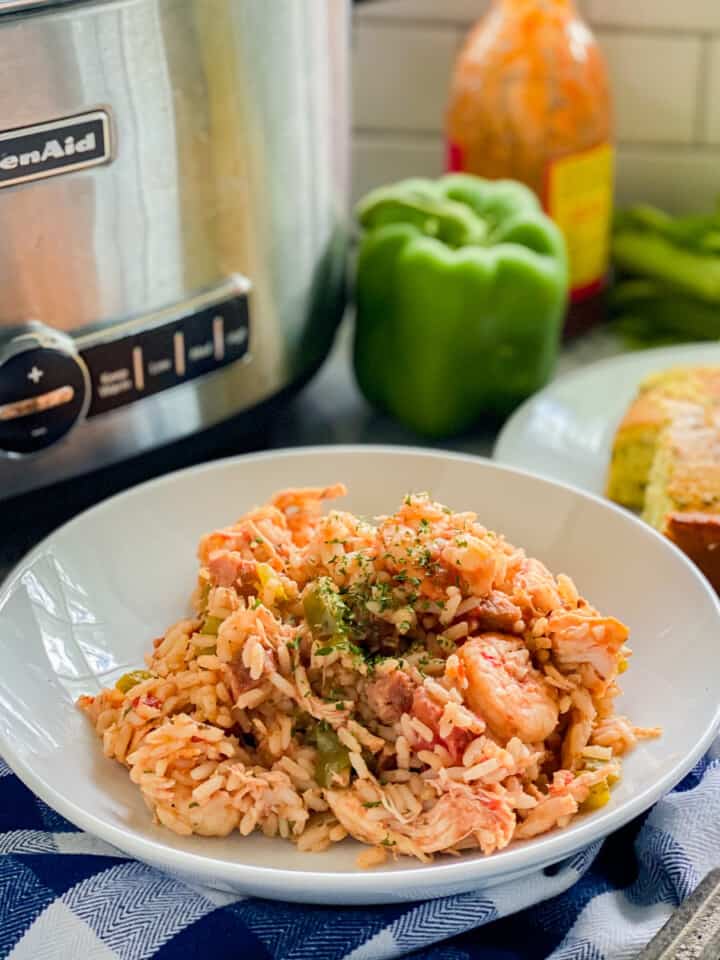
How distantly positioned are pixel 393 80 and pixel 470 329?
68cm

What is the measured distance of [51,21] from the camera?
3.33ft

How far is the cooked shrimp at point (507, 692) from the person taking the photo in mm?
A: 891

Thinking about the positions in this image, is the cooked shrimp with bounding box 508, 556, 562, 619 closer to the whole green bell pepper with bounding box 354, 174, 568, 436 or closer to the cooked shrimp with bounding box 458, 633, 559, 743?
the cooked shrimp with bounding box 458, 633, 559, 743

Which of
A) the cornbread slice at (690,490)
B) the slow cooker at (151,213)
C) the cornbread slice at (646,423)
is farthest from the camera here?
the cornbread slice at (646,423)

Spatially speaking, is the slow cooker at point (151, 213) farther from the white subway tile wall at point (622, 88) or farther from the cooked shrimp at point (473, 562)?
the white subway tile wall at point (622, 88)

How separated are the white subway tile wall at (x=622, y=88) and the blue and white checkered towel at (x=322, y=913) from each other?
1.33 m

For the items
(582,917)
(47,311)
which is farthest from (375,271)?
(582,917)

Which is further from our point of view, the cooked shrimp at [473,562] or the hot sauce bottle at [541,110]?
the hot sauce bottle at [541,110]

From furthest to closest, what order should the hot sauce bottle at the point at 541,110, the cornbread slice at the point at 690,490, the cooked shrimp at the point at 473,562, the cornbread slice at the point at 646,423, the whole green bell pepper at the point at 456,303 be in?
the hot sauce bottle at the point at 541,110 < the whole green bell pepper at the point at 456,303 < the cornbread slice at the point at 646,423 < the cornbread slice at the point at 690,490 < the cooked shrimp at the point at 473,562

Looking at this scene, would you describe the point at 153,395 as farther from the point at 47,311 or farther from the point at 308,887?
the point at 308,887

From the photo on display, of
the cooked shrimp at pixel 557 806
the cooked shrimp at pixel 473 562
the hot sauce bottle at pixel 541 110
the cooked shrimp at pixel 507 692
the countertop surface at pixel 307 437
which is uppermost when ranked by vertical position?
the hot sauce bottle at pixel 541 110

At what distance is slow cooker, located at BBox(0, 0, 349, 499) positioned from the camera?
3.47 ft

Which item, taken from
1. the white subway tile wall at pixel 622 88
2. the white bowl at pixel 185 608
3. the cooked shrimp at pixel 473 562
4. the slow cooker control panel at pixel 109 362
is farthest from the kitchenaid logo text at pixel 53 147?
the white subway tile wall at pixel 622 88

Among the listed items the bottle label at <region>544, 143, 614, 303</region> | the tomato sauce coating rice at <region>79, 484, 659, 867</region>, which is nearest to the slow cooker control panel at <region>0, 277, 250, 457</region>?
the tomato sauce coating rice at <region>79, 484, 659, 867</region>
